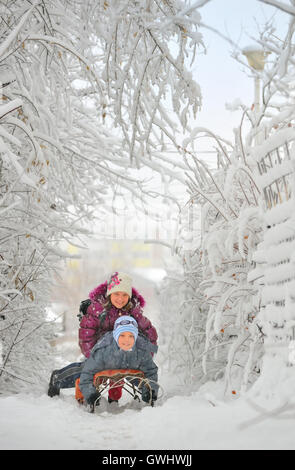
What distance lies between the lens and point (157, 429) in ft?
5.88

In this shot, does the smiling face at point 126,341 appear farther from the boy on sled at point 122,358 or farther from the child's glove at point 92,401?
the child's glove at point 92,401

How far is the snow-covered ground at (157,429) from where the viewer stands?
1.47 m

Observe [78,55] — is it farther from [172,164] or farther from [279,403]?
[172,164]

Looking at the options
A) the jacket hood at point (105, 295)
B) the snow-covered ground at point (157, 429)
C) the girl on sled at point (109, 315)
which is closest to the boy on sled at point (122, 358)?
the girl on sled at point (109, 315)

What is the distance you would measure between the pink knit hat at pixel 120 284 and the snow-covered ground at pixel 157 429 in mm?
1349

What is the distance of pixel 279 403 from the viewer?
164 centimetres

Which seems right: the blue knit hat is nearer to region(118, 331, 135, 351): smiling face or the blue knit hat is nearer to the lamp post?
region(118, 331, 135, 351): smiling face

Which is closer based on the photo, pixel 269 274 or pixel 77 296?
pixel 269 274

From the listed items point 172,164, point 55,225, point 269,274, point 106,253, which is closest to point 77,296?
point 106,253

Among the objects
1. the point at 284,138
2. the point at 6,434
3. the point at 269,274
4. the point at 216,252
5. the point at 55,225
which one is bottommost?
the point at 6,434

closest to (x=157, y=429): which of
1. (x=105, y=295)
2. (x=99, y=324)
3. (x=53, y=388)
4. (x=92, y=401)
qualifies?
(x=92, y=401)

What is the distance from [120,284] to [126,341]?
791 mm

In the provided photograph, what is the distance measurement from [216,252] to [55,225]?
1443mm

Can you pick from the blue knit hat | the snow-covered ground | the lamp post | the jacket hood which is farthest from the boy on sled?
the lamp post
